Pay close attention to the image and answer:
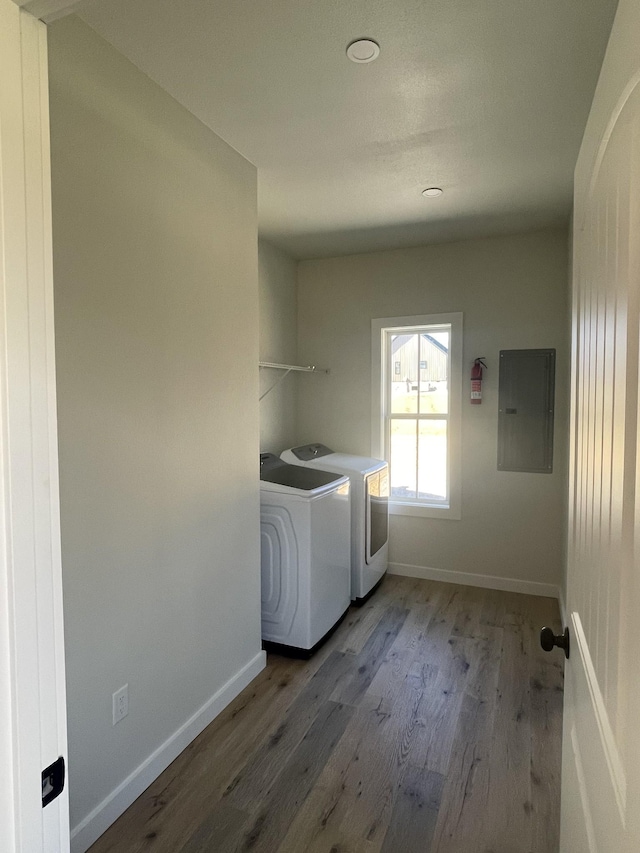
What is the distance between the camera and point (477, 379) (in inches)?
134

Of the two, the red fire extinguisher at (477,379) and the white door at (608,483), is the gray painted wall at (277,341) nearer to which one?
the red fire extinguisher at (477,379)

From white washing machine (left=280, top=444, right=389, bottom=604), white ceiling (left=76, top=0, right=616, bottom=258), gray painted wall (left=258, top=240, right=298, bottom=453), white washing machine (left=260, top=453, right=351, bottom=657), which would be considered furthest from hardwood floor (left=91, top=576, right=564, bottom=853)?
white ceiling (left=76, top=0, right=616, bottom=258)

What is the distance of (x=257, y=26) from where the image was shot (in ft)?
4.81

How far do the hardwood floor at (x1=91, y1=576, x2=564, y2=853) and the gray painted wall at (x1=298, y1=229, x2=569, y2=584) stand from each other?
2.58 ft

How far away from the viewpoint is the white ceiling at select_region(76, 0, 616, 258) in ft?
4.69

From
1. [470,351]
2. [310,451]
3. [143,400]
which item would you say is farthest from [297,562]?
[470,351]

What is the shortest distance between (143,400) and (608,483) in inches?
56.6

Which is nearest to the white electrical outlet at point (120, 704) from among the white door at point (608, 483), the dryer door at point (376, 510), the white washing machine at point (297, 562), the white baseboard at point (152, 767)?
the white baseboard at point (152, 767)

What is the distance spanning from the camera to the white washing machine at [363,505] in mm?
3205

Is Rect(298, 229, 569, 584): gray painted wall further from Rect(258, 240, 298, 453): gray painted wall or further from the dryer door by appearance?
the dryer door

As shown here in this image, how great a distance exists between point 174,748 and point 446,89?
266 cm

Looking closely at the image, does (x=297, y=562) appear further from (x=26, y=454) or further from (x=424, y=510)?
(x=26, y=454)

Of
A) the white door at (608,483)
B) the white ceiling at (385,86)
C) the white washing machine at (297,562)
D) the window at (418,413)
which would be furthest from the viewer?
the window at (418,413)

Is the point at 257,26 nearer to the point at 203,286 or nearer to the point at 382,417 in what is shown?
the point at 203,286
